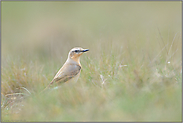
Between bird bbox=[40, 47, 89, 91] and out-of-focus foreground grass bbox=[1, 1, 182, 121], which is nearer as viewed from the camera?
out-of-focus foreground grass bbox=[1, 1, 182, 121]

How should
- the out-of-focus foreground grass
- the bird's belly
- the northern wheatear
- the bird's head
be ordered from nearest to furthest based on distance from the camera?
the out-of-focus foreground grass, the bird's belly, the northern wheatear, the bird's head

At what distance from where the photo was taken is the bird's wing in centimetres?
589

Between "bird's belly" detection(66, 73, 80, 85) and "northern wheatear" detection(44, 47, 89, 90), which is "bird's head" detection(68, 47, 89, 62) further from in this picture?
"bird's belly" detection(66, 73, 80, 85)

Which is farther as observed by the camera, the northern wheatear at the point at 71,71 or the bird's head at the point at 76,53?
the bird's head at the point at 76,53

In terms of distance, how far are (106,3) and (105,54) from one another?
11454 millimetres

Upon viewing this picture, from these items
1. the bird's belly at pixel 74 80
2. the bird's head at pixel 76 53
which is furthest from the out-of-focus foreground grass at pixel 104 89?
the bird's head at pixel 76 53

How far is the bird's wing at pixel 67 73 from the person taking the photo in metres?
5.89

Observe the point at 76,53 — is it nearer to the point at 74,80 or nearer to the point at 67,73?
the point at 67,73

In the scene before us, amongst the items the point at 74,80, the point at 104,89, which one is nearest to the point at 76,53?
the point at 74,80

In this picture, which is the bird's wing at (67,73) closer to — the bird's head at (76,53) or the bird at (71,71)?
the bird at (71,71)

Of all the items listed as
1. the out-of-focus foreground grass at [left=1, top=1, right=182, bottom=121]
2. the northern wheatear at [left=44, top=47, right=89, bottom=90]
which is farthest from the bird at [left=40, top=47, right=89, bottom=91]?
the out-of-focus foreground grass at [left=1, top=1, right=182, bottom=121]

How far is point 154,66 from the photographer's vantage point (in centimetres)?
532

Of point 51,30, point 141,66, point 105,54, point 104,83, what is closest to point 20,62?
point 105,54

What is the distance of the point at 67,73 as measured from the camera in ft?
19.7
